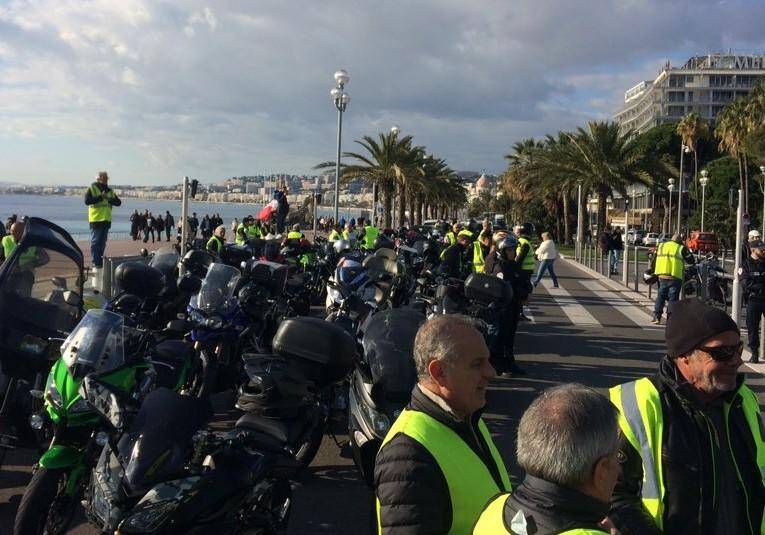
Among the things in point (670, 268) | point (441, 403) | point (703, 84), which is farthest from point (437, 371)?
point (703, 84)

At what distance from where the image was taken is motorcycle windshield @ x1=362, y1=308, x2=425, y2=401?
13.4ft

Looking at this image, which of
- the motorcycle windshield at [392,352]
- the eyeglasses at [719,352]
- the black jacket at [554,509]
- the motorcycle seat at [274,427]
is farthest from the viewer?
the motorcycle windshield at [392,352]

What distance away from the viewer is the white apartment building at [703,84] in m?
114

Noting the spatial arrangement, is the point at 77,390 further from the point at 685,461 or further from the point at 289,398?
the point at 685,461

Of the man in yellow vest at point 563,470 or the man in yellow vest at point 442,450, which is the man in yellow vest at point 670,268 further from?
the man in yellow vest at point 563,470

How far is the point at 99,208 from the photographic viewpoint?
11.8 metres

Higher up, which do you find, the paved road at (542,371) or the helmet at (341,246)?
the helmet at (341,246)

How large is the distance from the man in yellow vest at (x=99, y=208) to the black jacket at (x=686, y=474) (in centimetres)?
1065

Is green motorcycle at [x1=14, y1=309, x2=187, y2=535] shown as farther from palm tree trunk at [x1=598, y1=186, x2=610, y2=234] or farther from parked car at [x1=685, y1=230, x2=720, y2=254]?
palm tree trunk at [x1=598, y1=186, x2=610, y2=234]

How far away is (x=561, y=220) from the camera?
5281 centimetres

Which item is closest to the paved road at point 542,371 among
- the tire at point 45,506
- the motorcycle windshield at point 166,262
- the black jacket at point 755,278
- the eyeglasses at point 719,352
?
the tire at point 45,506

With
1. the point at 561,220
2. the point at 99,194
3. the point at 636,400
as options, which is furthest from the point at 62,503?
the point at 561,220

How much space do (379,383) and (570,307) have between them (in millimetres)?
11902

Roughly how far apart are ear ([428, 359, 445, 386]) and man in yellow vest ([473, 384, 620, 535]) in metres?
0.57
